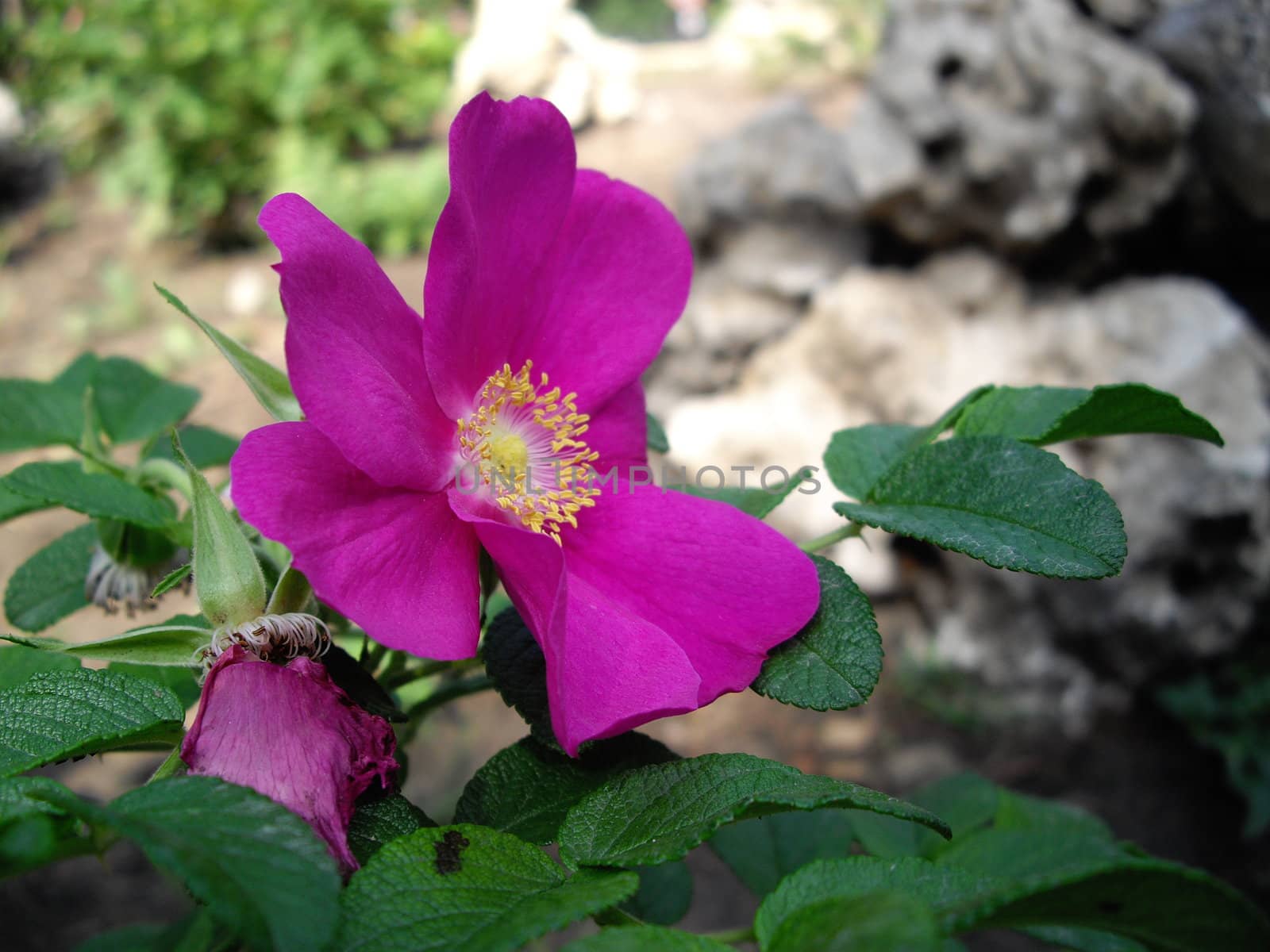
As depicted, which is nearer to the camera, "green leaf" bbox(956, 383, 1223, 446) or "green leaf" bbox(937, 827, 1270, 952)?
"green leaf" bbox(937, 827, 1270, 952)

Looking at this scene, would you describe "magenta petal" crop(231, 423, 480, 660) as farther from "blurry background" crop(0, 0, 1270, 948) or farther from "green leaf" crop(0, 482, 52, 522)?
"blurry background" crop(0, 0, 1270, 948)

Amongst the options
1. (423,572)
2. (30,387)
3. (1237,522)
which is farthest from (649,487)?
(1237,522)

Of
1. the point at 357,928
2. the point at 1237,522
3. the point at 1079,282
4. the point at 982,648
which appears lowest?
the point at 982,648

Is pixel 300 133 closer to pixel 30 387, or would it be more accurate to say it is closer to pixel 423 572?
pixel 30 387

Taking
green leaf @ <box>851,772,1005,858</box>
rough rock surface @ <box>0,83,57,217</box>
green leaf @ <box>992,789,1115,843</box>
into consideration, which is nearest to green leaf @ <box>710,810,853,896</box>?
green leaf @ <box>851,772,1005,858</box>

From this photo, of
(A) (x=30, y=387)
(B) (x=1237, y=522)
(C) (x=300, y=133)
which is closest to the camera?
(A) (x=30, y=387)

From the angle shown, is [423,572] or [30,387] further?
[30,387]

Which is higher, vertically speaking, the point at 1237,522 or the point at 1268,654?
the point at 1237,522
